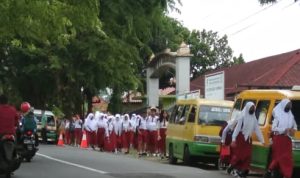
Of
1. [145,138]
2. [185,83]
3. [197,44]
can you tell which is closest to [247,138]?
[145,138]

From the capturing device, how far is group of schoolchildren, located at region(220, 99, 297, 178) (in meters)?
14.3

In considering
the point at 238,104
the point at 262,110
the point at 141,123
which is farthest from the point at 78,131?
the point at 262,110

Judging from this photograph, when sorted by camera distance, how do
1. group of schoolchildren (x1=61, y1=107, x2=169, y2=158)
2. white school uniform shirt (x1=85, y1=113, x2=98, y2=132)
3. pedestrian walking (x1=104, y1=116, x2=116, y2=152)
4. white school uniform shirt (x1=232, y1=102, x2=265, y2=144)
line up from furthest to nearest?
1. white school uniform shirt (x1=85, y1=113, x2=98, y2=132)
2. pedestrian walking (x1=104, y1=116, x2=116, y2=152)
3. group of schoolchildren (x1=61, y1=107, x2=169, y2=158)
4. white school uniform shirt (x1=232, y1=102, x2=265, y2=144)

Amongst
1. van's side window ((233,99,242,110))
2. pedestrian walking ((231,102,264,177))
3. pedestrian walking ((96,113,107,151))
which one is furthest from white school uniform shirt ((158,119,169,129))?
pedestrian walking ((231,102,264,177))

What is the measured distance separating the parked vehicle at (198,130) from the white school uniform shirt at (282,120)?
20.6 feet

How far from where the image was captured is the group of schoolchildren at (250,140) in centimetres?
1427

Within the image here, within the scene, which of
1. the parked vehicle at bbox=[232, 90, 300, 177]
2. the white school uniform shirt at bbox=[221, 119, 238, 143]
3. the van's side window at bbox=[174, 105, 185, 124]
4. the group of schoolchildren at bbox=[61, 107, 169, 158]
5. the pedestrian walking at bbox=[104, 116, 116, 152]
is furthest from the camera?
the pedestrian walking at bbox=[104, 116, 116, 152]

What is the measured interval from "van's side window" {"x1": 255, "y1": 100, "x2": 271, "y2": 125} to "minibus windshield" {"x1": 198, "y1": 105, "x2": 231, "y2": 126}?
4.67 meters

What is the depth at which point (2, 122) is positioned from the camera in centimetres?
1467

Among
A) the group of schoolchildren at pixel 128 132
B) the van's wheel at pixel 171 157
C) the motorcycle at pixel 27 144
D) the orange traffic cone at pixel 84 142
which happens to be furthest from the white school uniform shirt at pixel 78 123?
the motorcycle at pixel 27 144

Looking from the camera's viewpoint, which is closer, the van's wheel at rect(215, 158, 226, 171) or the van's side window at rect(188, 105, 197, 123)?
the van's wheel at rect(215, 158, 226, 171)

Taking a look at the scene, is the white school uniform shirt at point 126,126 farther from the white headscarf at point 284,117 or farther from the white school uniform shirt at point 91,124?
the white headscarf at point 284,117

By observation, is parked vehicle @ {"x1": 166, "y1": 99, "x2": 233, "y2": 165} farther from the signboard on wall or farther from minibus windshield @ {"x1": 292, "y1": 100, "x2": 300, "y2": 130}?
minibus windshield @ {"x1": 292, "y1": 100, "x2": 300, "y2": 130}

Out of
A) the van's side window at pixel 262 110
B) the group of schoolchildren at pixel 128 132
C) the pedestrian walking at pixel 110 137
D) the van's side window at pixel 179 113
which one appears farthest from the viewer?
the pedestrian walking at pixel 110 137
